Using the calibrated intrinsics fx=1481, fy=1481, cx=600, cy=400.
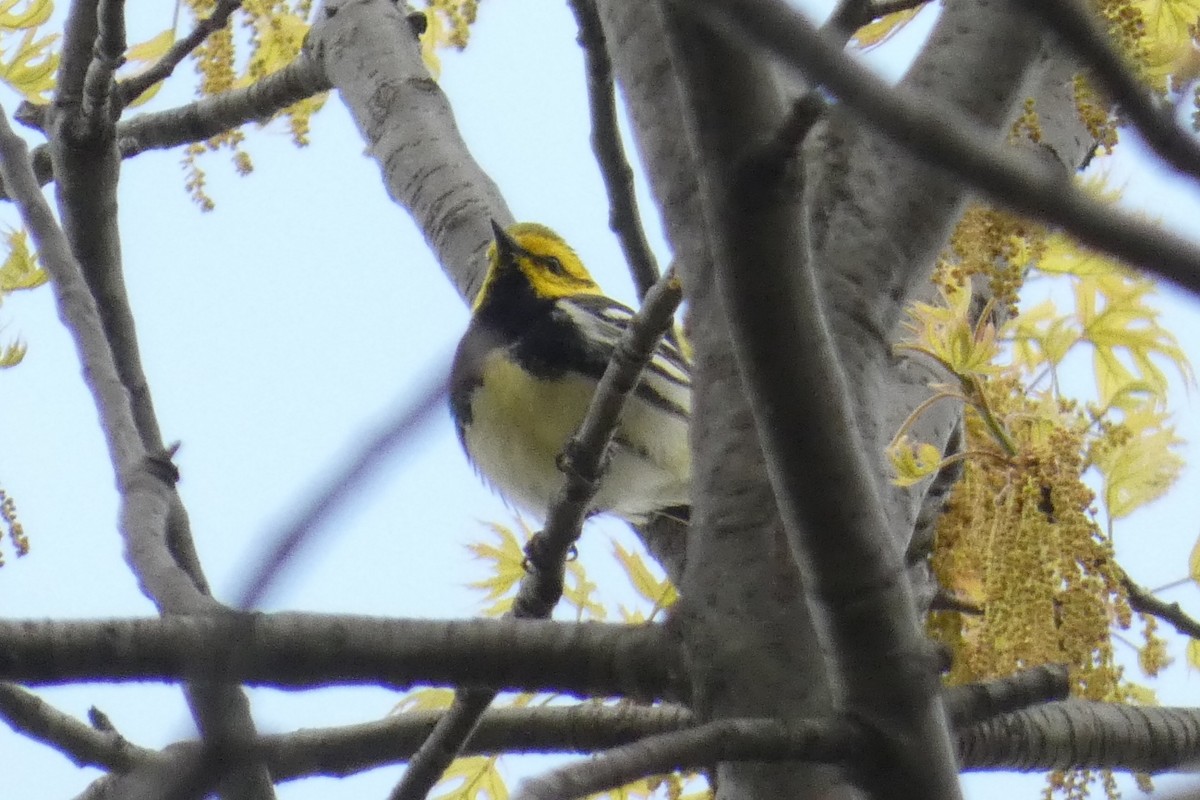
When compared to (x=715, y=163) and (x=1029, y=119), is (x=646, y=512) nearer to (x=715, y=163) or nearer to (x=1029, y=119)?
(x=1029, y=119)

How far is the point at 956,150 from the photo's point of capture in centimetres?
50

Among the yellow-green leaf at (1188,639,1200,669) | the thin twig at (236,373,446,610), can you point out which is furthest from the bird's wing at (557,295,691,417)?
the thin twig at (236,373,446,610)

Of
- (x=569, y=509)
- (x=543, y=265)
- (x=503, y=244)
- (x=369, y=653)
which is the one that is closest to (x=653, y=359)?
(x=503, y=244)

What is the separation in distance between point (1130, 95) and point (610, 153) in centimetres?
171

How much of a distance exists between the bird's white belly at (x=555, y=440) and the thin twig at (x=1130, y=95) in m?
2.48

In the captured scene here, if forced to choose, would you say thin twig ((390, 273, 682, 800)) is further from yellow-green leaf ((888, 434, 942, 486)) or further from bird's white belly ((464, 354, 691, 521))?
bird's white belly ((464, 354, 691, 521))

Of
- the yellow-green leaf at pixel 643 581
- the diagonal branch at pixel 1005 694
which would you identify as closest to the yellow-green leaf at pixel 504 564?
the yellow-green leaf at pixel 643 581

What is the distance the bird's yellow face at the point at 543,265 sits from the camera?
3328 mm

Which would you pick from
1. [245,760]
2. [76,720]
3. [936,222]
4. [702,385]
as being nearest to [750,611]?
[702,385]

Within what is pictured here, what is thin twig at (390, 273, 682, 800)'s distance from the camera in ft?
4.82

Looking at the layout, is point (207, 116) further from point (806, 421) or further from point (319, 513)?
point (319, 513)

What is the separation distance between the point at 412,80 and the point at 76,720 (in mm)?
1646

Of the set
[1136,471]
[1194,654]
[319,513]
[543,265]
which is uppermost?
[543,265]

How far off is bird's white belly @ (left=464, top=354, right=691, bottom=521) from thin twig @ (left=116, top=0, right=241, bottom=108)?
0.98 metres
